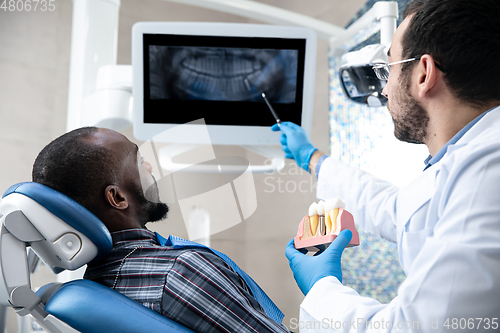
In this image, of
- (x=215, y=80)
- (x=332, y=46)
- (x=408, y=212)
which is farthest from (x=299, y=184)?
(x=408, y=212)

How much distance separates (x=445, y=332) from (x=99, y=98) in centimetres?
142

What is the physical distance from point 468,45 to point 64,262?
3.51 ft

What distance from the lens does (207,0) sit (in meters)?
1.67

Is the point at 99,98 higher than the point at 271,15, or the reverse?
the point at 271,15

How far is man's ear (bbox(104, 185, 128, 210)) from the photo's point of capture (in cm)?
106

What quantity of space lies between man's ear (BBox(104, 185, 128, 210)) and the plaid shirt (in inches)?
5.7

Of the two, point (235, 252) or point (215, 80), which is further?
Result: point (235, 252)

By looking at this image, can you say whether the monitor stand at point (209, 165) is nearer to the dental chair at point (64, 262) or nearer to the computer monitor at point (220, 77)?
the computer monitor at point (220, 77)

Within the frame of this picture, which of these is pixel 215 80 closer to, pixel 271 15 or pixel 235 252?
pixel 271 15

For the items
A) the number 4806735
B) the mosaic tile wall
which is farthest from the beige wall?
the mosaic tile wall

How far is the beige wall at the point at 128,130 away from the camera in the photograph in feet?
8.28

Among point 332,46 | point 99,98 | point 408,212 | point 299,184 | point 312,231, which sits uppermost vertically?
point 332,46

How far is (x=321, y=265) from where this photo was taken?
3.24ft

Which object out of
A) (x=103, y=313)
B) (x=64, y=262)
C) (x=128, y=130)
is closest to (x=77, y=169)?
(x=64, y=262)
